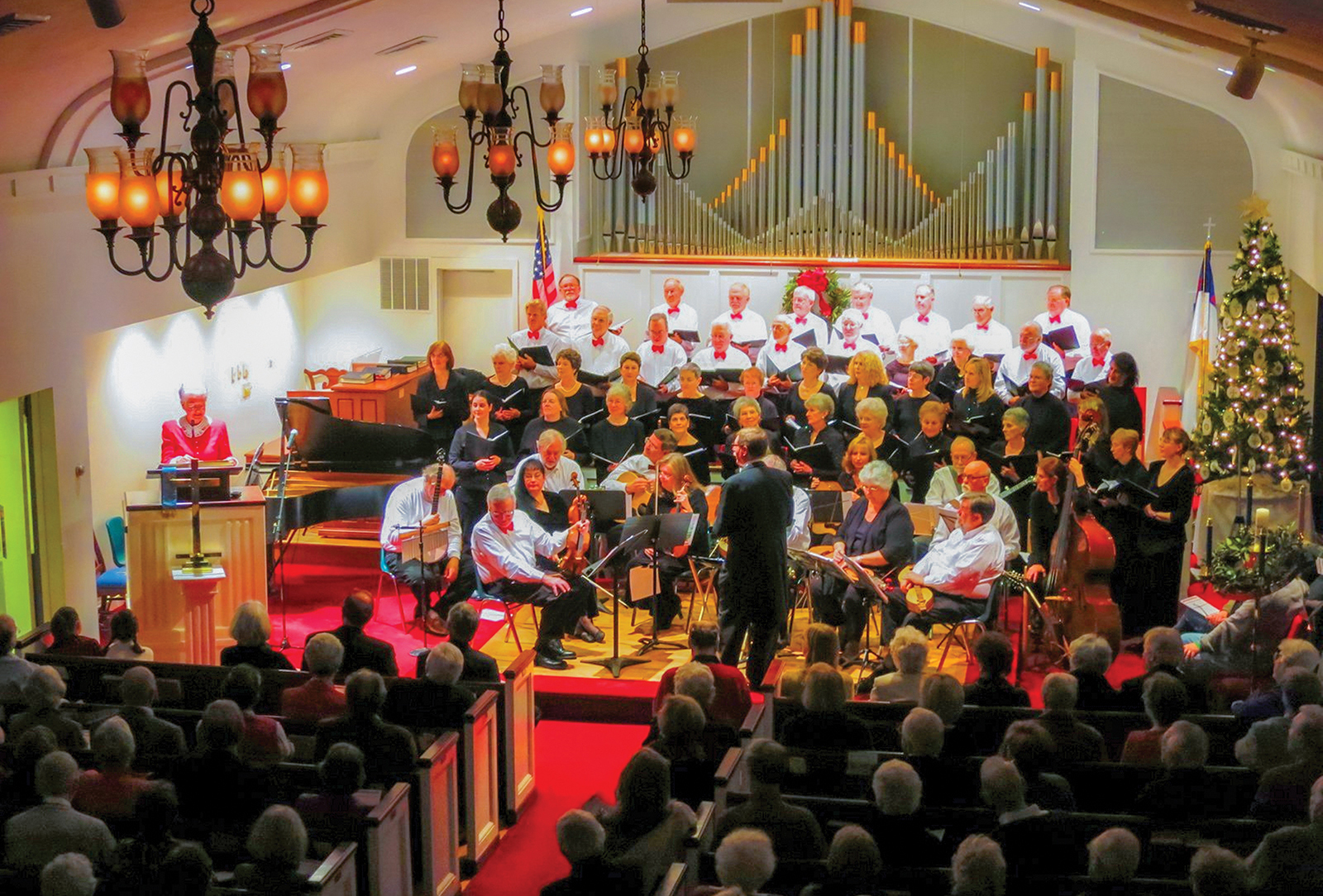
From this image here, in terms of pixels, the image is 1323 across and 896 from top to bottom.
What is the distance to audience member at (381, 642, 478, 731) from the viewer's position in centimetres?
650

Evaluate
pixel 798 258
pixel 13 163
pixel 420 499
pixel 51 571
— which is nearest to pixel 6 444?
pixel 51 571

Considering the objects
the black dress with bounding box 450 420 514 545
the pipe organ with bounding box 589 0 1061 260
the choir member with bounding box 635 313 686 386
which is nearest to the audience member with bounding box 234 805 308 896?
the black dress with bounding box 450 420 514 545

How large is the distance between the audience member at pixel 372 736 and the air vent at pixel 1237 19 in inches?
156

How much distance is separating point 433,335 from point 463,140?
176 centimetres

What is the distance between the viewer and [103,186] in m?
5.78

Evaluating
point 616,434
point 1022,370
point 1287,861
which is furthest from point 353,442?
point 1287,861

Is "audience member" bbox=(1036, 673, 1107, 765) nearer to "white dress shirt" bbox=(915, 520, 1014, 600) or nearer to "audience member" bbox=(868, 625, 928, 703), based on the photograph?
"audience member" bbox=(868, 625, 928, 703)

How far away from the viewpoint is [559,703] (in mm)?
8625

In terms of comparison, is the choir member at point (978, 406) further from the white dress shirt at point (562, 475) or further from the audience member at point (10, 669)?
the audience member at point (10, 669)

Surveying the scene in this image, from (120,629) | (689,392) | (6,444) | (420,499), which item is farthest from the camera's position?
(689,392)

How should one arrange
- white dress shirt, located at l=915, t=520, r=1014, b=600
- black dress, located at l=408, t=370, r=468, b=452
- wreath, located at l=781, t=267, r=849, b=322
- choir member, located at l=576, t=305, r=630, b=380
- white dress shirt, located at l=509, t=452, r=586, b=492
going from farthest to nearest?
wreath, located at l=781, t=267, r=849, b=322
choir member, located at l=576, t=305, r=630, b=380
black dress, located at l=408, t=370, r=468, b=452
white dress shirt, located at l=509, t=452, r=586, b=492
white dress shirt, located at l=915, t=520, r=1014, b=600

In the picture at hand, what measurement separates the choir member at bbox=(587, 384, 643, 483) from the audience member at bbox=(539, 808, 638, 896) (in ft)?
18.6

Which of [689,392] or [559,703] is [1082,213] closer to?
[689,392]

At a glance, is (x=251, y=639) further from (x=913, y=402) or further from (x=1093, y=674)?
(x=913, y=402)
